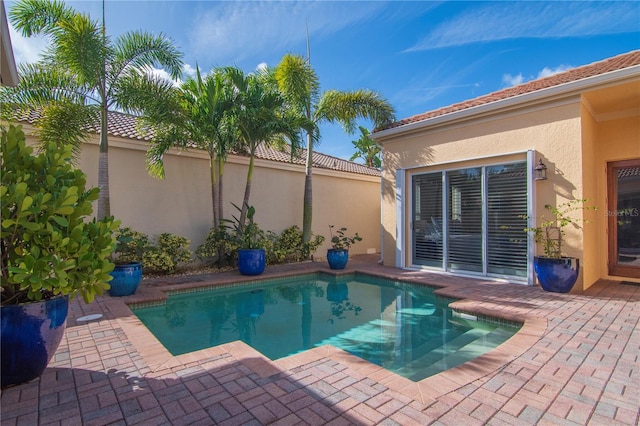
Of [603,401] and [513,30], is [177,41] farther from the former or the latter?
[603,401]

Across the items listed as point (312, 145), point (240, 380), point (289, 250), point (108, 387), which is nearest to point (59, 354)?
point (108, 387)

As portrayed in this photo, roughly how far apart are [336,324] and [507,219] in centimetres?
612

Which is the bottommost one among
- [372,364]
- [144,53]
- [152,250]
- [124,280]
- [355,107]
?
[372,364]

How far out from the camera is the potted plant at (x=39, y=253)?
10.6ft

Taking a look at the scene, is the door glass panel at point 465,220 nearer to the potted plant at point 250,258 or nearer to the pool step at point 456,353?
the pool step at point 456,353

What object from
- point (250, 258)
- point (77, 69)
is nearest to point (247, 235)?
point (250, 258)

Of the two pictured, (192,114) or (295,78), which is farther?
(295,78)

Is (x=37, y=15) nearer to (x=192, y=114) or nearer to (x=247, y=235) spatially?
(x=192, y=114)

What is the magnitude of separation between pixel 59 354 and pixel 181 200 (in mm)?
8144

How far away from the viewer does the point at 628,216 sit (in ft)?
31.3

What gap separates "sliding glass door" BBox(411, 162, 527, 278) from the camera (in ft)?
30.2

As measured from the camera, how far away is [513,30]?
10.5m

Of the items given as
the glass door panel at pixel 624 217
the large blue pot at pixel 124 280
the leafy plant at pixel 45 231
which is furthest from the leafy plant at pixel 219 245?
the glass door panel at pixel 624 217

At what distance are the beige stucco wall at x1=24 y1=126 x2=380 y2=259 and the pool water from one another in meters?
3.85
